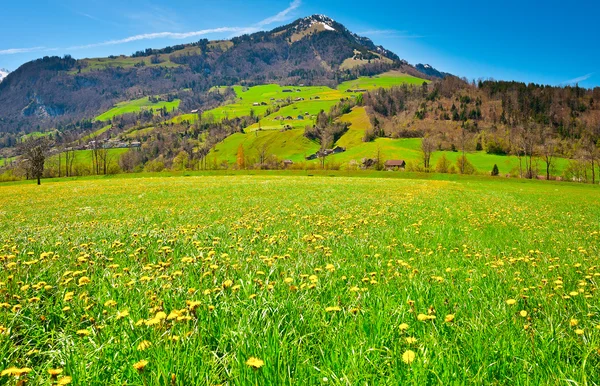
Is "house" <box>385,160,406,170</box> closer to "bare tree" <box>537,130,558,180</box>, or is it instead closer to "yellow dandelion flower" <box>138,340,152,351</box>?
"bare tree" <box>537,130,558,180</box>

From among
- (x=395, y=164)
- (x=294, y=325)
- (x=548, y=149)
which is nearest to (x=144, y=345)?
(x=294, y=325)

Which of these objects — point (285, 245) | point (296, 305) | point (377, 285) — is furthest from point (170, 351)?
point (285, 245)

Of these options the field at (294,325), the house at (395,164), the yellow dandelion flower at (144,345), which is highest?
the house at (395,164)

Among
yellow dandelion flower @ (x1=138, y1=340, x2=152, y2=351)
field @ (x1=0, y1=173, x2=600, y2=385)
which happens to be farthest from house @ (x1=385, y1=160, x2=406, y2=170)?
yellow dandelion flower @ (x1=138, y1=340, x2=152, y2=351)

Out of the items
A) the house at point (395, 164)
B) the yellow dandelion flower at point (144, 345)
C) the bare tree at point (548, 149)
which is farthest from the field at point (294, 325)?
the house at point (395, 164)

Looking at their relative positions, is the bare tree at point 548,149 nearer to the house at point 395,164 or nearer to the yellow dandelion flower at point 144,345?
the house at point 395,164

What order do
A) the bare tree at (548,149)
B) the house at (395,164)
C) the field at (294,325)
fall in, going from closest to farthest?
the field at (294,325), the bare tree at (548,149), the house at (395,164)

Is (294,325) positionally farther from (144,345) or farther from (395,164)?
(395,164)

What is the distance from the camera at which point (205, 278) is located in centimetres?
550

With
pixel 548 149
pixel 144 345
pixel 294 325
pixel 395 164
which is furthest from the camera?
pixel 395 164

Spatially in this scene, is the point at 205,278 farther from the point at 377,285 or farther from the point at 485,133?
the point at 485,133

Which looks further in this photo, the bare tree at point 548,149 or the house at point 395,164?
the house at point 395,164

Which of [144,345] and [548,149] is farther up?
[548,149]

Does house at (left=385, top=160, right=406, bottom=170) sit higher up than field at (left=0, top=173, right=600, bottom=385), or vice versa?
house at (left=385, top=160, right=406, bottom=170)
